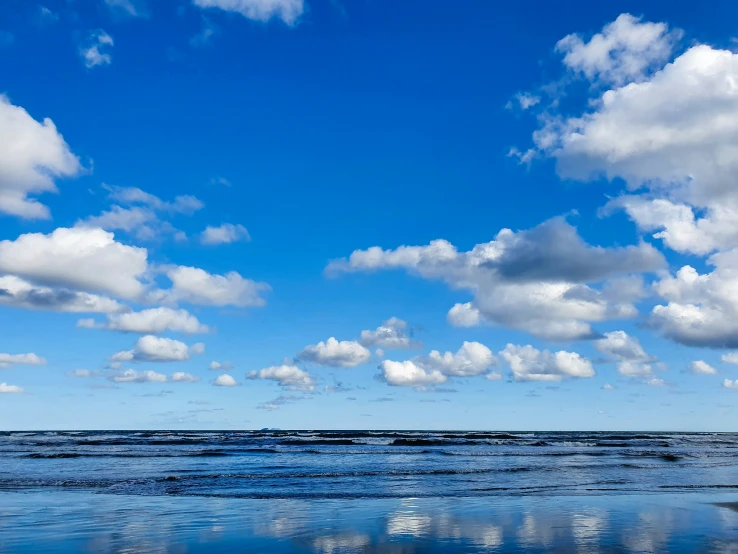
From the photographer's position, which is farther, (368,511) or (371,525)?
(368,511)

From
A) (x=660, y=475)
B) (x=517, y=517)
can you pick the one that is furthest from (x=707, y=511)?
(x=660, y=475)

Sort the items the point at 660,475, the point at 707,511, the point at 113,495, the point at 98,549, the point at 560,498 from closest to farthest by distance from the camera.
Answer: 1. the point at 98,549
2. the point at 707,511
3. the point at 560,498
4. the point at 113,495
5. the point at 660,475

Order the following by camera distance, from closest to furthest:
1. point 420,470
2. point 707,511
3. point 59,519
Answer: point 59,519
point 707,511
point 420,470

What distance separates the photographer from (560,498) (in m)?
20.7

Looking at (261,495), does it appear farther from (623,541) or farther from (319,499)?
(623,541)

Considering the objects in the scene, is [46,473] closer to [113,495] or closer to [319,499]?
[113,495]

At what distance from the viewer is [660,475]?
102 ft

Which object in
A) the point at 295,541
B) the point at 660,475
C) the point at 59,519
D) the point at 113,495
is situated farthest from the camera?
the point at 660,475

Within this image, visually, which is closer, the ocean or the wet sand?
the wet sand

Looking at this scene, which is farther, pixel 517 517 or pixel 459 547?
pixel 517 517

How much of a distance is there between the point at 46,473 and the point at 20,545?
21655 mm

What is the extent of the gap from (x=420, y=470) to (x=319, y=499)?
14.0 metres

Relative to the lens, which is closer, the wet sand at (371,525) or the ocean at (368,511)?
the wet sand at (371,525)

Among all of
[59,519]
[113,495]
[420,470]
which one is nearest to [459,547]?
[59,519]
